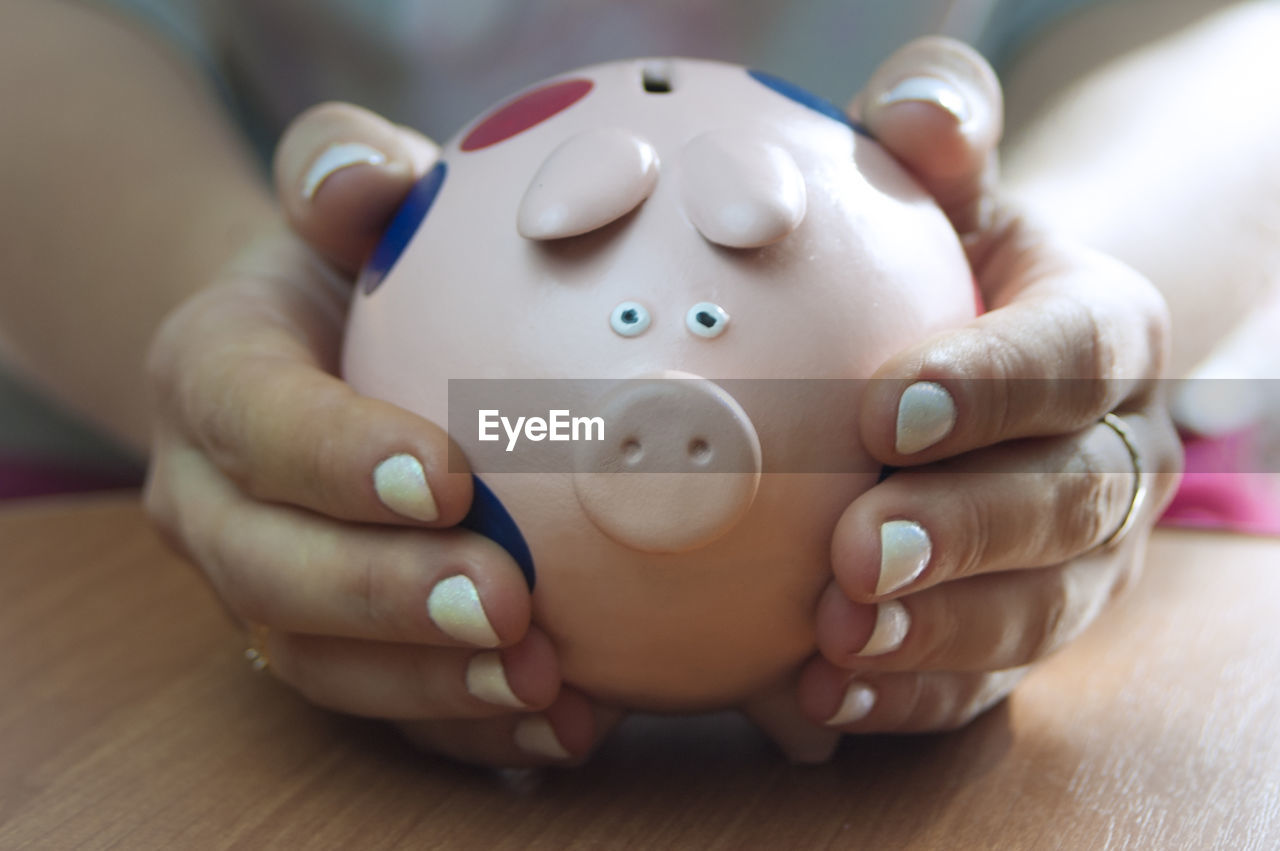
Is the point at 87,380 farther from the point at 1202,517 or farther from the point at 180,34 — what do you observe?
the point at 1202,517

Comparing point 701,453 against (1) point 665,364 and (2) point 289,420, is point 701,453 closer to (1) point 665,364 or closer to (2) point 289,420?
(1) point 665,364

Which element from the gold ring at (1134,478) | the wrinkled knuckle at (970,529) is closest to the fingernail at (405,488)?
the wrinkled knuckle at (970,529)

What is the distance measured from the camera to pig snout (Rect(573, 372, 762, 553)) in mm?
431

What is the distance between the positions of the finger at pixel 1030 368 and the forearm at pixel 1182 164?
228 millimetres

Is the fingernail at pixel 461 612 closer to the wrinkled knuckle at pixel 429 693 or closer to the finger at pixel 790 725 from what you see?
the wrinkled knuckle at pixel 429 693

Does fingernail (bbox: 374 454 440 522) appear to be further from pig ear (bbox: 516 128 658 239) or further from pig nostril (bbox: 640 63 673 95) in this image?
pig nostril (bbox: 640 63 673 95)

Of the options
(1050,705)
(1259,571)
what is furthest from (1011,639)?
(1259,571)

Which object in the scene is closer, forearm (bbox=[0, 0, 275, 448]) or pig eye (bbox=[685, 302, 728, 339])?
pig eye (bbox=[685, 302, 728, 339])

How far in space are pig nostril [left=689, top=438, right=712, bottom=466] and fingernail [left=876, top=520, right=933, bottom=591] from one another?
0.08 metres

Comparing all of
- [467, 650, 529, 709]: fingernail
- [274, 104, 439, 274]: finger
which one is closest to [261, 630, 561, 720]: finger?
[467, 650, 529, 709]: fingernail

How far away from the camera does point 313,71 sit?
3.48 ft

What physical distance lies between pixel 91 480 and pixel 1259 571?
3.66ft

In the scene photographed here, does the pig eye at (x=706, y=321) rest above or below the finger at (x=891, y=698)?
above

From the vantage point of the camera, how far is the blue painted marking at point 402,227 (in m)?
0.54
